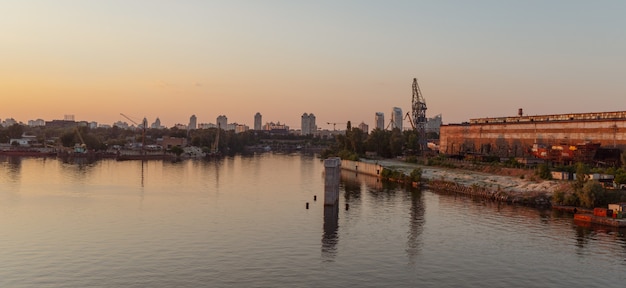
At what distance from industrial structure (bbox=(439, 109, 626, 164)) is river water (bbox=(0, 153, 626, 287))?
2725 centimetres

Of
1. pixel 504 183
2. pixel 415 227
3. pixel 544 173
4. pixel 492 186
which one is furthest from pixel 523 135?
pixel 415 227

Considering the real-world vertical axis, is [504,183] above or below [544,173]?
below

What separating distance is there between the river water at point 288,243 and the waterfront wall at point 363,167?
36.5m

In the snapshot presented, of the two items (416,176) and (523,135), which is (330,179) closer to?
(416,176)

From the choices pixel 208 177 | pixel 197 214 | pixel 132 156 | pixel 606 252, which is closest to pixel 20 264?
pixel 197 214

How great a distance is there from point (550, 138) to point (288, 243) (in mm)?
72090

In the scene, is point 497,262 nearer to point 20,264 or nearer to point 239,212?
point 239,212

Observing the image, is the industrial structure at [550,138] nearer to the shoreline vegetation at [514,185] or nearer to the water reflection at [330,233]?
the shoreline vegetation at [514,185]

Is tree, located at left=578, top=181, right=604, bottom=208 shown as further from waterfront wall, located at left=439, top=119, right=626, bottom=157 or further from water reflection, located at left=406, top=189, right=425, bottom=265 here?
waterfront wall, located at left=439, top=119, right=626, bottom=157

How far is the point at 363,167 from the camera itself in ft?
374

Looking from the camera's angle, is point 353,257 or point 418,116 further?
point 418,116

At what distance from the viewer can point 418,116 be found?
163m

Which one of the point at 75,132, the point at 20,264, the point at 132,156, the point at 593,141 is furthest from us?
the point at 75,132

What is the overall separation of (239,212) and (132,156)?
117 m
